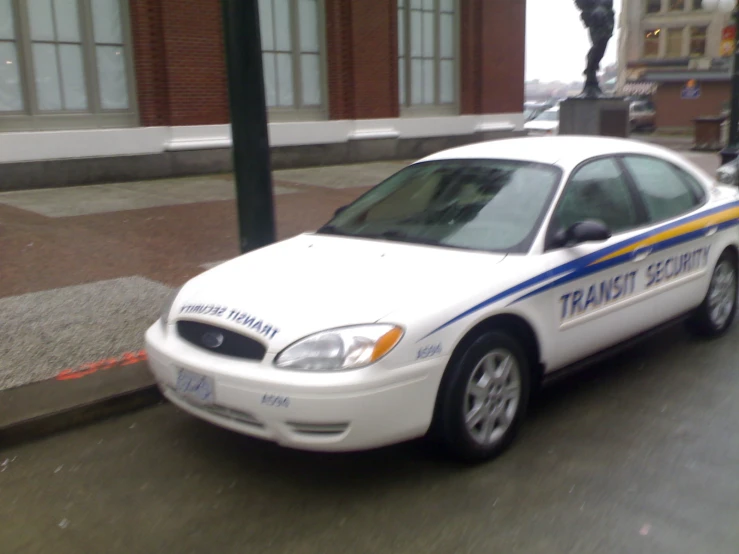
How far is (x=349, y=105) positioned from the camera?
17.9 metres

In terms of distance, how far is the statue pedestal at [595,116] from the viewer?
20.5 metres

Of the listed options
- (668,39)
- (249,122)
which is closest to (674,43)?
(668,39)

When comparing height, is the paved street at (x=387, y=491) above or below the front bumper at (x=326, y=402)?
below

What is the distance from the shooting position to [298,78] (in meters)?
17.2

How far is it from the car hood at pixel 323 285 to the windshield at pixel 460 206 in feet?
0.65

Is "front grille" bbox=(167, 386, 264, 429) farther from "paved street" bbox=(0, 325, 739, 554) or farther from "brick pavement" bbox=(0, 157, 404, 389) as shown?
"brick pavement" bbox=(0, 157, 404, 389)

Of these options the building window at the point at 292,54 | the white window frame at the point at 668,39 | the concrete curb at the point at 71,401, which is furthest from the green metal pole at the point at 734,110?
the white window frame at the point at 668,39

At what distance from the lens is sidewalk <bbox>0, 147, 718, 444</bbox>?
5.03m

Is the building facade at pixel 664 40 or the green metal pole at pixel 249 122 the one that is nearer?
the green metal pole at pixel 249 122

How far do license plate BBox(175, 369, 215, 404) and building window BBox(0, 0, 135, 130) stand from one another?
10.6 metres

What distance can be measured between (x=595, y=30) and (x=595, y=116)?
2.12m

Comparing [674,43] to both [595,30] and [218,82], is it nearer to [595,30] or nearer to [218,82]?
[595,30]

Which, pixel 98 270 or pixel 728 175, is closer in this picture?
pixel 98 270

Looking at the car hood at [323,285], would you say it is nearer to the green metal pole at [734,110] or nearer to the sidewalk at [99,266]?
the sidewalk at [99,266]
